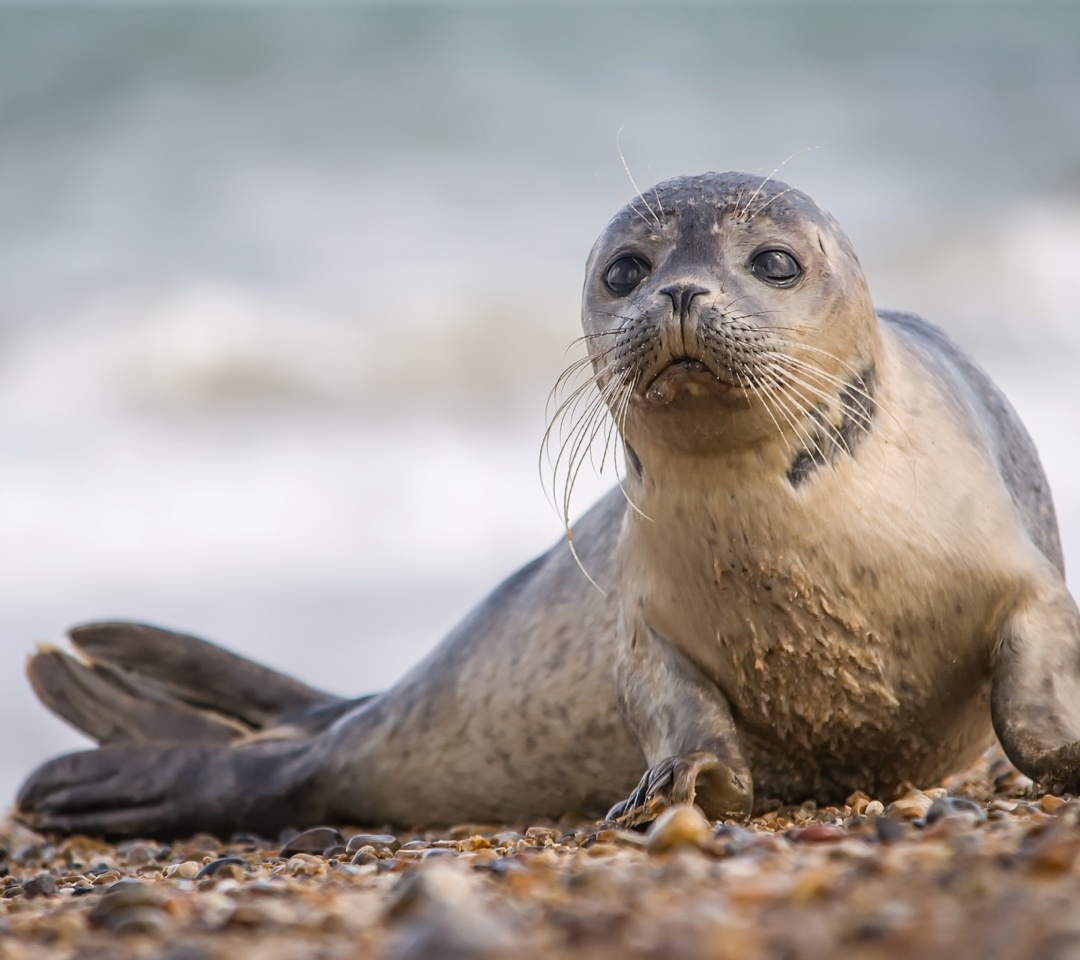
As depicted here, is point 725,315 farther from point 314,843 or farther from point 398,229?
point 398,229

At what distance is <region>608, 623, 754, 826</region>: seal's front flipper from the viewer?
366 centimetres

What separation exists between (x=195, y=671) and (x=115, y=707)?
0.31 meters

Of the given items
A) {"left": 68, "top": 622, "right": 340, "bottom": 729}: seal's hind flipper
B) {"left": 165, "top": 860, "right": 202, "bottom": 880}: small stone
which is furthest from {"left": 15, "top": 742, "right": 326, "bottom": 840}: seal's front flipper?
{"left": 165, "top": 860, "right": 202, "bottom": 880}: small stone

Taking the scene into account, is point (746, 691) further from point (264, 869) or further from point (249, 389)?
point (249, 389)

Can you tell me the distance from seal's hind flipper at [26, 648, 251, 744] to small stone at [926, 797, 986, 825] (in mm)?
3535

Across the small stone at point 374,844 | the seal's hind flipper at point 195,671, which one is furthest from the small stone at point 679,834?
the seal's hind flipper at point 195,671

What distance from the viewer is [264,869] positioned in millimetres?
3730

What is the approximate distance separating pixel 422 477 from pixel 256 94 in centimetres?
813

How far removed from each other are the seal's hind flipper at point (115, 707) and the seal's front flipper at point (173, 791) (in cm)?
17

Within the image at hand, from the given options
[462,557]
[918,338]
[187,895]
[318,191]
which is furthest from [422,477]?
[187,895]

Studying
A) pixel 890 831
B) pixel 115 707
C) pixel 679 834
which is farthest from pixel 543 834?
pixel 115 707

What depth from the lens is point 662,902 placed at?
2.13 meters

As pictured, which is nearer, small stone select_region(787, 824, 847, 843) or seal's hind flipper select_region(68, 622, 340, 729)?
small stone select_region(787, 824, 847, 843)

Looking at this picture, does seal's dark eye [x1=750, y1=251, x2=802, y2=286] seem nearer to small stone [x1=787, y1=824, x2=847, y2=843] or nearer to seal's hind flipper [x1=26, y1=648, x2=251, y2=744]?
small stone [x1=787, y1=824, x2=847, y2=843]
